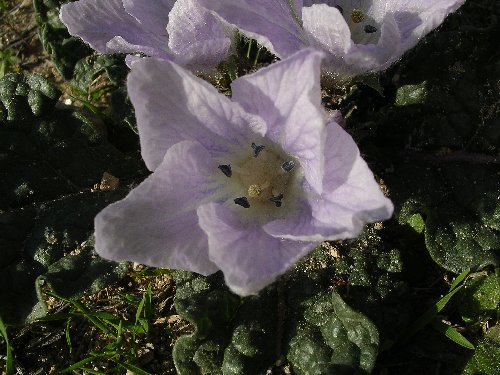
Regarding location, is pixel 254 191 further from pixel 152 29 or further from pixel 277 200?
pixel 152 29

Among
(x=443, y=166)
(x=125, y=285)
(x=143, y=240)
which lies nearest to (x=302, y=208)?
(x=143, y=240)

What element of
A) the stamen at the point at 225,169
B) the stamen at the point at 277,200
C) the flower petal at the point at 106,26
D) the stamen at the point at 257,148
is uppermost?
the flower petal at the point at 106,26

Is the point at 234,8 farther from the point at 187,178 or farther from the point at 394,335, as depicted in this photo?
the point at 394,335

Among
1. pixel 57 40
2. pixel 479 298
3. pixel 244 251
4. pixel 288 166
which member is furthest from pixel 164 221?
pixel 57 40

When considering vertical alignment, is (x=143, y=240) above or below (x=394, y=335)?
above

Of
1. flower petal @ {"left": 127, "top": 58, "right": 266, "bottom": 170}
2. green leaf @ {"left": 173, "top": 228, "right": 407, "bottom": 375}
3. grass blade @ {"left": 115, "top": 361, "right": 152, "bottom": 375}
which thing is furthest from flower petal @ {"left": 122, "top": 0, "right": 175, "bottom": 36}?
grass blade @ {"left": 115, "top": 361, "right": 152, "bottom": 375}

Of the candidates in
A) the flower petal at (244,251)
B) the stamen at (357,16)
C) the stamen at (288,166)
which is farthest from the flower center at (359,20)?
the flower petal at (244,251)

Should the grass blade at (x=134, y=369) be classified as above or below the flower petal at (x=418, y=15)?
below

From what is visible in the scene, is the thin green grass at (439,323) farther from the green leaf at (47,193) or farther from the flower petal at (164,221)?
the green leaf at (47,193)
